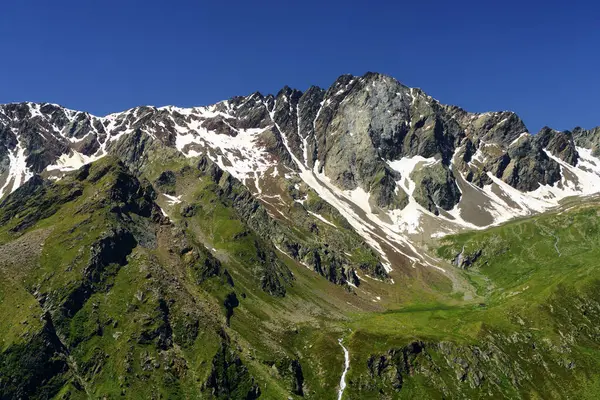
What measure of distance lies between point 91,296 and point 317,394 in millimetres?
89733

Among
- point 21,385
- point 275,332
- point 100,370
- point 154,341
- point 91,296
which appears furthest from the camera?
point 275,332

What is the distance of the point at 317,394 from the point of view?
161 metres

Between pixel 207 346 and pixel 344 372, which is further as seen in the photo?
pixel 344 372

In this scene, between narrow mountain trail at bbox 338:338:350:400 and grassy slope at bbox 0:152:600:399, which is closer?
grassy slope at bbox 0:152:600:399

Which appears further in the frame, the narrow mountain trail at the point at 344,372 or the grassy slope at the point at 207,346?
the narrow mountain trail at the point at 344,372

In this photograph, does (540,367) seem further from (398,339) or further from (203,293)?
(203,293)

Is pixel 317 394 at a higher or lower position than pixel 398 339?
lower

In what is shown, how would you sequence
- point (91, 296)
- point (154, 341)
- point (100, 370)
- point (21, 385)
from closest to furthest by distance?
point (21, 385), point (100, 370), point (154, 341), point (91, 296)

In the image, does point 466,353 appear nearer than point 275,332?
Yes

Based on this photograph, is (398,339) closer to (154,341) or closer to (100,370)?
(154,341)

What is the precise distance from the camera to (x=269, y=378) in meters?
160

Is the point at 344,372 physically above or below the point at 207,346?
above

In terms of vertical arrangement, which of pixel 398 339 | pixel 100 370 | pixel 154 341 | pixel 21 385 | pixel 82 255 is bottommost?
pixel 21 385

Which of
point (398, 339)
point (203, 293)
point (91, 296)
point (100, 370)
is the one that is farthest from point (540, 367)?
point (91, 296)
